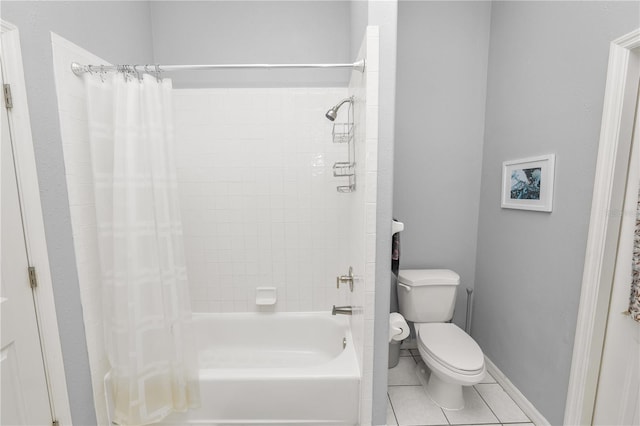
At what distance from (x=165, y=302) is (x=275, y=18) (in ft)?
6.57

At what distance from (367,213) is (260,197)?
1040mm

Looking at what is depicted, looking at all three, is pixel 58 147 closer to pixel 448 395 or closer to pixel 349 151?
pixel 349 151

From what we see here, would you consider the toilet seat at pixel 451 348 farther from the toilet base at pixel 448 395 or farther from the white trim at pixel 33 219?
the white trim at pixel 33 219

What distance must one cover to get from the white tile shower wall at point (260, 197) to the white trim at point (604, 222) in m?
1.28

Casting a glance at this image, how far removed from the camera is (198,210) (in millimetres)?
2037

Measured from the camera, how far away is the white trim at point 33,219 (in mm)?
1018

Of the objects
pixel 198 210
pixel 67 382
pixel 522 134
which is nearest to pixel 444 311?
pixel 522 134

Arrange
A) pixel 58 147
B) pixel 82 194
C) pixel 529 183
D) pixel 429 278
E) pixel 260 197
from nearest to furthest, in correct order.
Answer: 1. pixel 58 147
2. pixel 82 194
3. pixel 529 183
4. pixel 429 278
5. pixel 260 197

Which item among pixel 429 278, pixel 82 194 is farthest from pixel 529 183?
pixel 82 194

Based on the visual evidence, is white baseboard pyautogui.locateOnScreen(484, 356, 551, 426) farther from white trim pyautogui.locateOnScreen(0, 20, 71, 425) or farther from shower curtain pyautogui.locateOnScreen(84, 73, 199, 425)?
white trim pyautogui.locateOnScreen(0, 20, 71, 425)

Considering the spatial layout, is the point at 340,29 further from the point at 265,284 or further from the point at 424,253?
the point at 265,284

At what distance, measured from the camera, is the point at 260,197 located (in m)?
2.04

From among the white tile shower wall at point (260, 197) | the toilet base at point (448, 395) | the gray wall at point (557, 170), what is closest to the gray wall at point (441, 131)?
the gray wall at point (557, 170)

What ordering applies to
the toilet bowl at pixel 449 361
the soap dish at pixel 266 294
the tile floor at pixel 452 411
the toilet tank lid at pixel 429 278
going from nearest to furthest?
the toilet bowl at pixel 449 361 → the tile floor at pixel 452 411 → the toilet tank lid at pixel 429 278 → the soap dish at pixel 266 294
